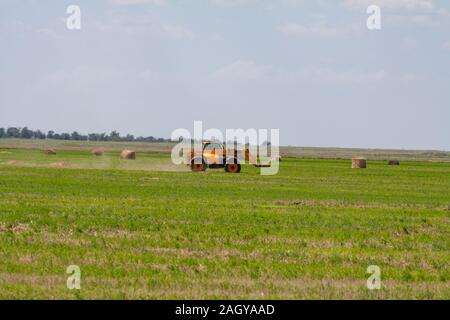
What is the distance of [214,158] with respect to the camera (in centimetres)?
5297

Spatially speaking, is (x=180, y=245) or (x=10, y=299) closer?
(x=10, y=299)

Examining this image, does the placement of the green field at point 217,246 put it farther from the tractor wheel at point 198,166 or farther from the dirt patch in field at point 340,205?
the tractor wheel at point 198,166

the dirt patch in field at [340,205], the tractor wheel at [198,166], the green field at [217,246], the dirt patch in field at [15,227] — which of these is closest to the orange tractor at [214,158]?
the tractor wheel at [198,166]

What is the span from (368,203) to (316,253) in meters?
14.7

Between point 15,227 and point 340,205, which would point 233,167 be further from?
point 15,227

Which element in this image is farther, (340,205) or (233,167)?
(233,167)

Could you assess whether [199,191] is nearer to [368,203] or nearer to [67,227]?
[368,203]

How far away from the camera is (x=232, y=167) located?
53.8 m

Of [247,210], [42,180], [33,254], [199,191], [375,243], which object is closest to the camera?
[33,254]

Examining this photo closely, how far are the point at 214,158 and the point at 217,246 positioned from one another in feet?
117

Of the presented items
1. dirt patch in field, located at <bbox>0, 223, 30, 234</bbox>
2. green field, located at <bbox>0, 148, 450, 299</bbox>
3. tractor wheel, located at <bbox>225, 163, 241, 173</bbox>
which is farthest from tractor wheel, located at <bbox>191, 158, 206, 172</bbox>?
dirt patch in field, located at <bbox>0, 223, 30, 234</bbox>

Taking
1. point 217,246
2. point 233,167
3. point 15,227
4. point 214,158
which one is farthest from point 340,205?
point 233,167

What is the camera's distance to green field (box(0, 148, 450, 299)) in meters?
13.1
